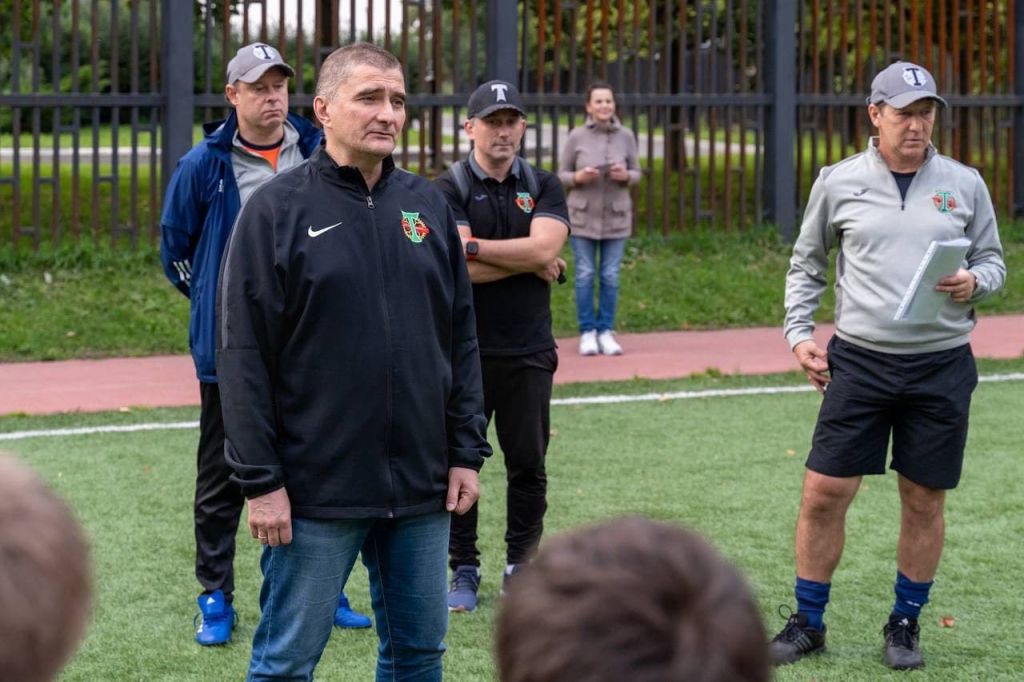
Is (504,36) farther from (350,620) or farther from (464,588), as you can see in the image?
(350,620)

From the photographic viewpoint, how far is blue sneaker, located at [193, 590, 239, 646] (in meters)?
6.02

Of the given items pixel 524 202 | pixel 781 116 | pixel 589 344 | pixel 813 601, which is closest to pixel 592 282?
pixel 589 344

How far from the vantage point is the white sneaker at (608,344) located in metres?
12.6

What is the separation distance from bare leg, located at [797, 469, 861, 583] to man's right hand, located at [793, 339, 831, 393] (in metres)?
0.34

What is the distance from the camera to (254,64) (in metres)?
5.78

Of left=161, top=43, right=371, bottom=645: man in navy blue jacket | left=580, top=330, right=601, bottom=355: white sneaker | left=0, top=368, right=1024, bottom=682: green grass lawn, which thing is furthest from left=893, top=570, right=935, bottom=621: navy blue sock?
left=580, top=330, right=601, bottom=355: white sneaker

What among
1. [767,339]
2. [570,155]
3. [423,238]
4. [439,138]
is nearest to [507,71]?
[439,138]

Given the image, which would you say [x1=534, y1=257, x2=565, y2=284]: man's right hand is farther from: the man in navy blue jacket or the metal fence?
the metal fence

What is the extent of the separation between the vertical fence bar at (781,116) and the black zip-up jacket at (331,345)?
12086 millimetres

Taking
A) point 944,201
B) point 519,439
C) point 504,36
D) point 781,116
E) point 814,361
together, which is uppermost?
point 504,36

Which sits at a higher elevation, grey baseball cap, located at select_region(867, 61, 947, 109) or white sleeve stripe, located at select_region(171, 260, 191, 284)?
grey baseball cap, located at select_region(867, 61, 947, 109)

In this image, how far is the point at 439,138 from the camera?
14.7m

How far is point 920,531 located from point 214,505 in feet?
8.51

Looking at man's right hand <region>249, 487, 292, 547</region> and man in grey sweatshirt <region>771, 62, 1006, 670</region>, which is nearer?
man's right hand <region>249, 487, 292, 547</region>
